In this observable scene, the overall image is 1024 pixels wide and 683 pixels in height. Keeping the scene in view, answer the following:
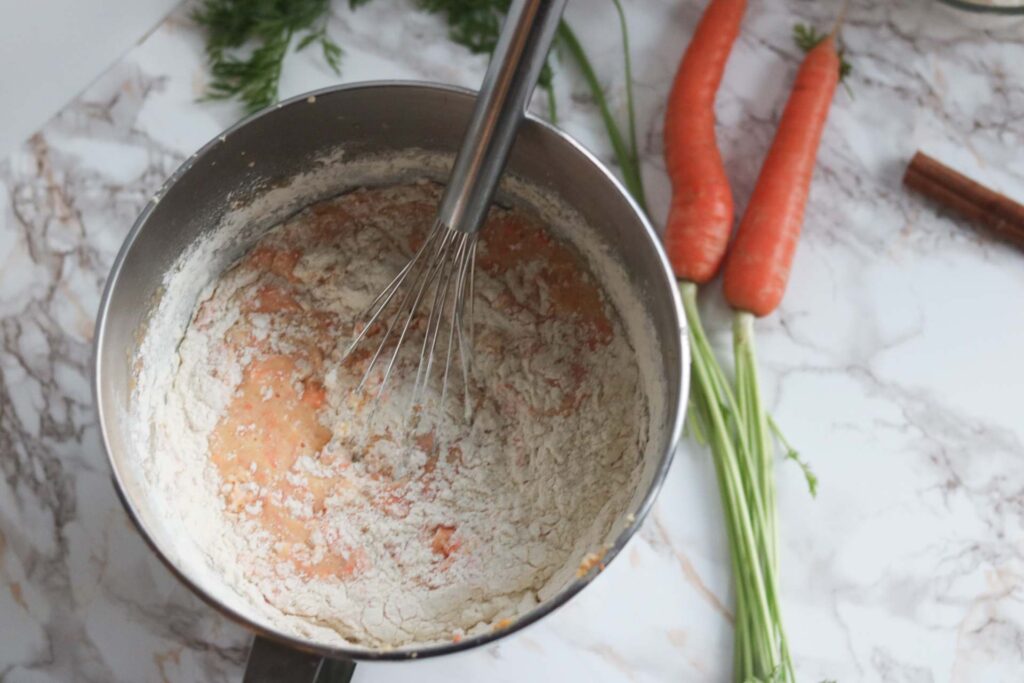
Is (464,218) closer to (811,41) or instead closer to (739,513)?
(739,513)

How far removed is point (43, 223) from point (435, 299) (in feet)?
1.68

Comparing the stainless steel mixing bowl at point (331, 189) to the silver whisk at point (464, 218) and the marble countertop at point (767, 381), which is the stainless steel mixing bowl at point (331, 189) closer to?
the silver whisk at point (464, 218)

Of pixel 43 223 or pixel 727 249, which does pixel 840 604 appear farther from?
pixel 43 223

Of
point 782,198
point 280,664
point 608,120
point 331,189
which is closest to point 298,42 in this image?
point 331,189

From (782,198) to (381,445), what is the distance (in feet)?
1.85

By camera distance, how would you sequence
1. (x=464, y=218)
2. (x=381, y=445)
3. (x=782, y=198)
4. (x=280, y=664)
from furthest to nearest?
(x=782, y=198), (x=381, y=445), (x=464, y=218), (x=280, y=664)

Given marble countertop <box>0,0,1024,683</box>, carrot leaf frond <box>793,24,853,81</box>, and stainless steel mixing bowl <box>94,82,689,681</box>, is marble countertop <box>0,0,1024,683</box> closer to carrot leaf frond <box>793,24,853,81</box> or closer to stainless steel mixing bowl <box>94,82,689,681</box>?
carrot leaf frond <box>793,24,853,81</box>

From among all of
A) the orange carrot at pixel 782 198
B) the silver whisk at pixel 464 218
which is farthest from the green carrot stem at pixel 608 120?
the silver whisk at pixel 464 218

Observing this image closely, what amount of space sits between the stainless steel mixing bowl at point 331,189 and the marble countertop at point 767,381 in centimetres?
23

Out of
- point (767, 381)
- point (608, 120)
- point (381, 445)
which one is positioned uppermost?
point (608, 120)

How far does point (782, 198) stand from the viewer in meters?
1.18

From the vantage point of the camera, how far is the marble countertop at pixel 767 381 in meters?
1.09

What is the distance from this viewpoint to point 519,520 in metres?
1.01

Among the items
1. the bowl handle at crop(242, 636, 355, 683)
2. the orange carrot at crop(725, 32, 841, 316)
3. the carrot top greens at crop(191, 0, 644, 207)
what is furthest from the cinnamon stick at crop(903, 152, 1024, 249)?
the bowl handle at crop(242, 636, 355, 683)
